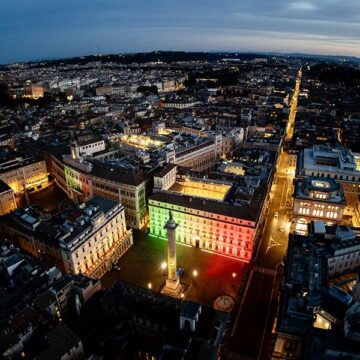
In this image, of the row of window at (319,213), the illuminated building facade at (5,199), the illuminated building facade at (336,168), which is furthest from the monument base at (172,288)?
the illuminated building facade at (5,199)

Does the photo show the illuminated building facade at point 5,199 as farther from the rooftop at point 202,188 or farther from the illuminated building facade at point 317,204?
the illuminated building facade at point 317,204

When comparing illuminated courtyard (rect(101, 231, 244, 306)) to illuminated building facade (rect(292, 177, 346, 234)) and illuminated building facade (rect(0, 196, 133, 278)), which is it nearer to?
illuminated building facade (rect(0, 196, 133, 278))

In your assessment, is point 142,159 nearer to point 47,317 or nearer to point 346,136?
point 47,317

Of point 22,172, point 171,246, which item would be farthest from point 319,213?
point 22,172

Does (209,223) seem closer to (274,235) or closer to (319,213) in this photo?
(274,235)

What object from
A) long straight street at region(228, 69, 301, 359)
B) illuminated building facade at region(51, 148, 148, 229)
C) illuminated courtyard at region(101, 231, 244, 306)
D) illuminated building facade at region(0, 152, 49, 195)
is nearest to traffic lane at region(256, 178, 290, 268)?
long straight street at region(228, 69, 301, 359)

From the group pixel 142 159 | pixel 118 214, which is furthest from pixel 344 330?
pixel 142 159
